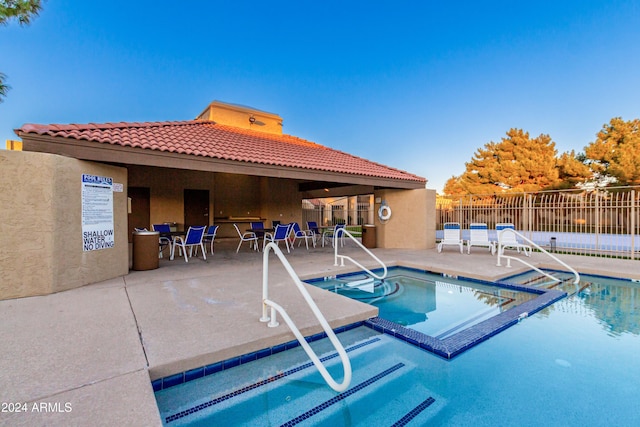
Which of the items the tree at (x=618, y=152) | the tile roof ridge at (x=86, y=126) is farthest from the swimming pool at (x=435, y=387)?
the tree at (x=618, y=152)

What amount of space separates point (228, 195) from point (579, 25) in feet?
56.8

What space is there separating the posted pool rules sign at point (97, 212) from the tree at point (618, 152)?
26.2m

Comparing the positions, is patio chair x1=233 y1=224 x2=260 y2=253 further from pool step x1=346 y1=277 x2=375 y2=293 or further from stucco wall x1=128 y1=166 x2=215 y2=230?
pool step x1=346 y1=277 x2=375 y2=293

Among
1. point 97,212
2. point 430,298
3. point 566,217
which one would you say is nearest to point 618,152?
point 566,217

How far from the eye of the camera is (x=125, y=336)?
3396mm

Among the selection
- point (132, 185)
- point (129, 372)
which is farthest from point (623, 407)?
point (132, 185)

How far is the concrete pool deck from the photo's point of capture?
2.20 meters

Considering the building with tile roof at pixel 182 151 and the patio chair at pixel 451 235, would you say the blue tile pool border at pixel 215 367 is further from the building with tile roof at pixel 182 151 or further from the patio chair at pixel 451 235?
the patio chair at pixel 451 235

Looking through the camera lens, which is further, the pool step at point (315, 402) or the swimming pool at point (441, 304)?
the swimming pool at point (441, 304)

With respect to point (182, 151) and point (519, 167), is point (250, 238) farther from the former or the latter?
point (519, 167)

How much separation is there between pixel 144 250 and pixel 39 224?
2.42 metres

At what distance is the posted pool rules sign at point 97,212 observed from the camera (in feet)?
19.1

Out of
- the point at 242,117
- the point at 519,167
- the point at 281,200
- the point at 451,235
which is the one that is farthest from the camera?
the point at 519,167

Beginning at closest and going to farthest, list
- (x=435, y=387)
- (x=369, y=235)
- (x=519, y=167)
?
(x=435, y=387)
(x=369, y=235)
(x=519, y=167)
